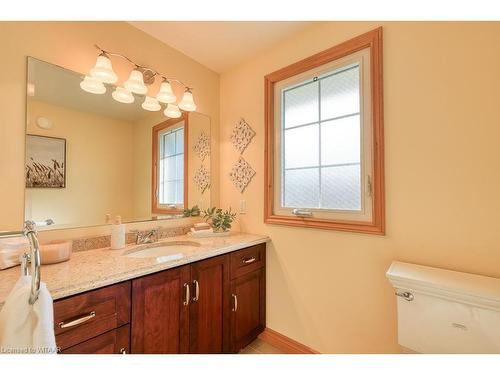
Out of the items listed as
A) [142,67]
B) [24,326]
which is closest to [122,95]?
[142,67]

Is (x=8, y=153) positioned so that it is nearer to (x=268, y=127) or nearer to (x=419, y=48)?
(x=268, y=127)

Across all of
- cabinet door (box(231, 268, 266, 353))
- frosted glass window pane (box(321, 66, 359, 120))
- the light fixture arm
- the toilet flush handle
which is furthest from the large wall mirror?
the toilet flush handle

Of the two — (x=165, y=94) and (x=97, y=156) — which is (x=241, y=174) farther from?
(x=97, y=156)

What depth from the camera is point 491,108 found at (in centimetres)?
100

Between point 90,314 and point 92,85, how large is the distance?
1291mm

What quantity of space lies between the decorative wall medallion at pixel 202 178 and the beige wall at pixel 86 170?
0.57m

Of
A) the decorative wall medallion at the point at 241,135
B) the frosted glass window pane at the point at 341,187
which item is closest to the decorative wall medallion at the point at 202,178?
the decorative wall medallion at the point at 241,135

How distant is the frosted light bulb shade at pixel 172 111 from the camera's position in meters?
1.76

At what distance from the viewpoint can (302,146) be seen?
1666 millimetres

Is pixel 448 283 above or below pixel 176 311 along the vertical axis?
above

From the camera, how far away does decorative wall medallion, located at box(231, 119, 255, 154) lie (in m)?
1.94

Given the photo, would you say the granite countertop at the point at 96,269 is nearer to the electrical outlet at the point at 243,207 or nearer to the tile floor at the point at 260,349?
the electrical outlet at the point at 243,207

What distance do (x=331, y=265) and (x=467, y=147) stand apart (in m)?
0.96

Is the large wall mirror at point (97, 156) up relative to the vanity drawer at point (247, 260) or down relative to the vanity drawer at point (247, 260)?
up
